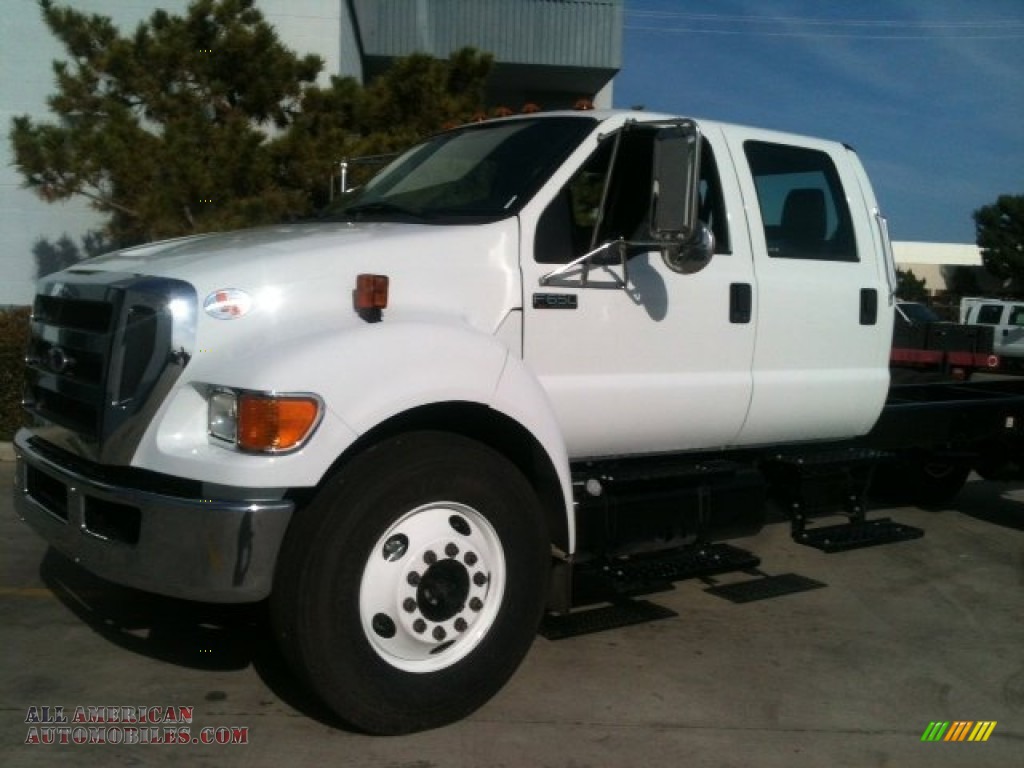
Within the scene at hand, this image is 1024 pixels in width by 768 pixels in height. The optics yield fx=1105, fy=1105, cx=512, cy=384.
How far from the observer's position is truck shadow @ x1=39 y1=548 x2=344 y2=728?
15.2 feet

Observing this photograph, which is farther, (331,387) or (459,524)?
(459,524)

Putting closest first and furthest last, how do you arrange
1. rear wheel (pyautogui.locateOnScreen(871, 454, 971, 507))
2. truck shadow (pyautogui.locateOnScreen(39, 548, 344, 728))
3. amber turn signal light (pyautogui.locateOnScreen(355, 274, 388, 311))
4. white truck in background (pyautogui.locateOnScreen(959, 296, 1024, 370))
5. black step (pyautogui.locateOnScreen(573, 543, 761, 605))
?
amber turn signal light (pyautogui.locateOnScreen(355, 274, 388, 311)), truck shadow (pyautogui.locateOnScreen(39, 548, 344, 728)), black step (pyautogui.locateOnScreen(573, 543, 761, 605)), rear wheel (pyautogui.locateOnScreen(871, 454, 971, 507)), white truck in background (pyautogui.locateOnScreen(959, 296, 1024, 370))

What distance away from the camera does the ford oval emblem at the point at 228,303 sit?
3906 millimetres

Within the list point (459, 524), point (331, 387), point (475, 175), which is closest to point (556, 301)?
point (475, 175)

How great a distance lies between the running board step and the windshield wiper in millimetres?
2688

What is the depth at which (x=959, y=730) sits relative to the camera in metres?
4.41

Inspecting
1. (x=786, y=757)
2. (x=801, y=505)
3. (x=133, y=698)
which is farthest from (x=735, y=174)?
(x=133, y=698)

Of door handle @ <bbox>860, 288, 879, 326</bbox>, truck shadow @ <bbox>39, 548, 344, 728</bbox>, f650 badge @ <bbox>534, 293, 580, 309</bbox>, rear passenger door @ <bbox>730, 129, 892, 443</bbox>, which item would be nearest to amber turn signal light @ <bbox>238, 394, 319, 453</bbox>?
truck shadow @ <bbox>39, 548, 344, 728</bbox>

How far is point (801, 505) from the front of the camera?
228 inches

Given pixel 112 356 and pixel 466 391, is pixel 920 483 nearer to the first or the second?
Result: pixel 466 391

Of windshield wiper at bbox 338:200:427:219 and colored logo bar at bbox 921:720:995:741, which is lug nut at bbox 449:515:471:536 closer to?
windshield wiper at bbox 338:200:427:219

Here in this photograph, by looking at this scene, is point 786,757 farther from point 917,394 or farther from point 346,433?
point 917,394

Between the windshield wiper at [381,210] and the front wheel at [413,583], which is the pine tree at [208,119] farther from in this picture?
the front wheel at [413,583]

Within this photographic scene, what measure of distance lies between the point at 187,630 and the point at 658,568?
7.25ft
